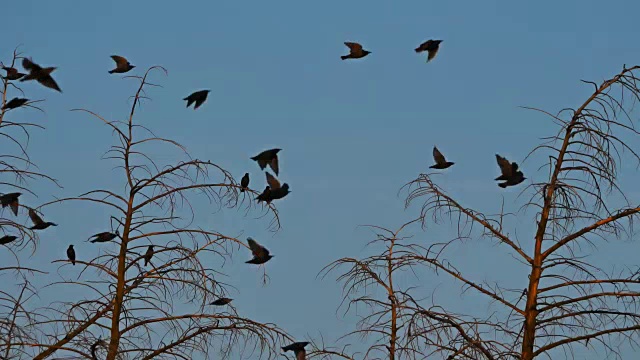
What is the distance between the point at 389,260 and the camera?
39.7ft

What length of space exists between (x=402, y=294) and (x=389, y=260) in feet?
1.33

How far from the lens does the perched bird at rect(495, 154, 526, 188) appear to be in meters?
11.2

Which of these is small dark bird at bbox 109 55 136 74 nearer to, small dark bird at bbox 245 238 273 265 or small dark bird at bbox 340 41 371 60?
small dark bird at bbox 245 238 273 265

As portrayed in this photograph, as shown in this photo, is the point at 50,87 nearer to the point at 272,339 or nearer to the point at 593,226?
the point at 272,339

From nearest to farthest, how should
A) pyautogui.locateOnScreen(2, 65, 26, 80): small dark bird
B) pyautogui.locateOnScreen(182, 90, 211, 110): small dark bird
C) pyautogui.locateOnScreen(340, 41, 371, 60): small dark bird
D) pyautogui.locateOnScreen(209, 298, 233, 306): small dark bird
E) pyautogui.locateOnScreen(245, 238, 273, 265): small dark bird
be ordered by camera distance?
pyautogui.locateOnScreen(209, 298, 233, 306): small dark bird < pyautogui.locateOnScreen(245, 238, 273, 265): small dark bird < pyautogui.locateOnScreen(2, 65, 26, 80): small dark bird < pyautogui.locateOnScreen(182, 90, 211, 110): small dark bird < pyautogui.locateOnScreen(340, 41, 371, 60): small dark bird

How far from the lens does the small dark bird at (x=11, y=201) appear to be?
37.7 ft

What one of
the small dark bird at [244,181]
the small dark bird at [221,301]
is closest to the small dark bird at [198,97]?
the small dark bird at [244,181]

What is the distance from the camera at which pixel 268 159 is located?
448 inches

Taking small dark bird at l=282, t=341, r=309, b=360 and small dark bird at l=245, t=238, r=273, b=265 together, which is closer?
small dark bird at l=245, t=238, r=273, b=265

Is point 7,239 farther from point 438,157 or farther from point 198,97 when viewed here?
point 438,157

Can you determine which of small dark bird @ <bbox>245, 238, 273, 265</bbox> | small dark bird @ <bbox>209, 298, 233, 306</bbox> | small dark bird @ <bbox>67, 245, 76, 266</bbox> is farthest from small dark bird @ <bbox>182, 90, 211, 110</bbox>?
small dark bird @ <bbox>209, 298, 233, 306</bbox>

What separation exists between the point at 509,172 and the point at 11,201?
4.81m

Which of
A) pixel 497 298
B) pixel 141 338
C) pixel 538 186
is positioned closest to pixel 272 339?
pixel 141 338

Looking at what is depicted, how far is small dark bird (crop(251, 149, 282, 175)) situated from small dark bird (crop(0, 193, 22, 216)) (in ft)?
7.81
